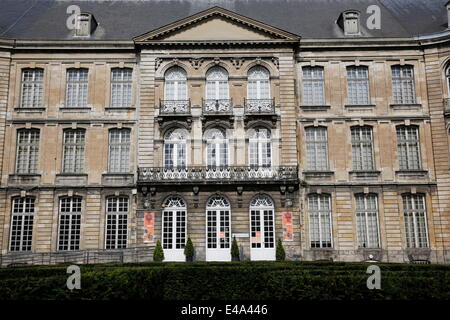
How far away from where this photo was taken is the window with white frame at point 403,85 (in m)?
24.6

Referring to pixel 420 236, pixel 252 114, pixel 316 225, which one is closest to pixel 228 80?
pixel 252 114

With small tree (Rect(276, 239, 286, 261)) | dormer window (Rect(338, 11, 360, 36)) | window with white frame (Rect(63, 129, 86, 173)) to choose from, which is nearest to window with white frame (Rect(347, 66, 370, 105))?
dormer window (Rect(338, 11, 360, 36))

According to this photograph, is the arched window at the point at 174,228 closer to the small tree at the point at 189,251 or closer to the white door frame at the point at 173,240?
the white door frame at the point at 173,240

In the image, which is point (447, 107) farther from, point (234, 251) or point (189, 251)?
point (189, 251)

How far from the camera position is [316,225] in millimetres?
23297

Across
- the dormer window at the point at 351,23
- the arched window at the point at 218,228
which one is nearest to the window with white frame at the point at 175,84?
the arched window at the point at 218,228

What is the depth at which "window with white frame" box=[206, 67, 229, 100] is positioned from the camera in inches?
958

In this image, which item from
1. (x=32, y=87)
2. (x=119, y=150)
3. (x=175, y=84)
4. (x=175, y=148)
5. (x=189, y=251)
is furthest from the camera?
(x=32, y=87)

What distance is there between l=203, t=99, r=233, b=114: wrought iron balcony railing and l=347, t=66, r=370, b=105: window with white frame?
6.38 metres

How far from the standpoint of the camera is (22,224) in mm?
22891

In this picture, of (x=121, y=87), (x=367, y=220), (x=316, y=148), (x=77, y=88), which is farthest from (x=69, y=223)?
(x=367, y=220)

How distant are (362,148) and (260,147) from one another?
17.4ft

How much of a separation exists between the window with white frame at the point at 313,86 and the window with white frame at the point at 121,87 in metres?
9.30

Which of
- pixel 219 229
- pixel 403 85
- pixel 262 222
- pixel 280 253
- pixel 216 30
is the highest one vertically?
pixel 216 30
